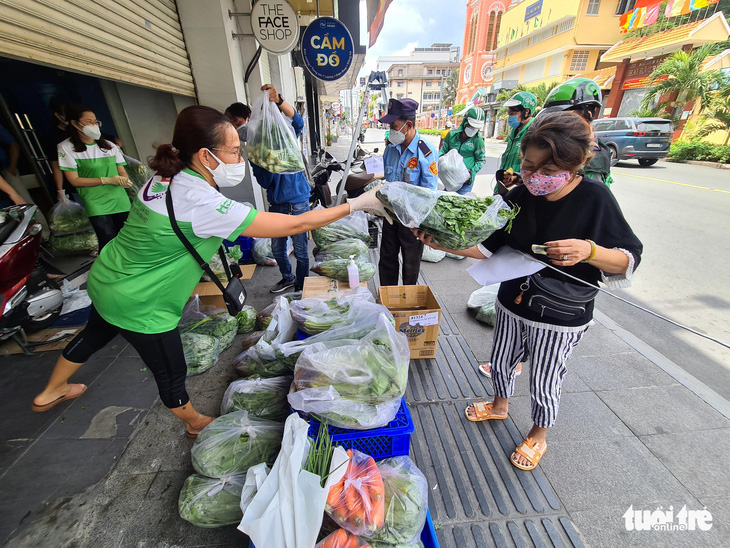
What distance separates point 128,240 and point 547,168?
199 centimetres

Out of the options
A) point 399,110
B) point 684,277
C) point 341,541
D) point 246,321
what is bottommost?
point 684,277

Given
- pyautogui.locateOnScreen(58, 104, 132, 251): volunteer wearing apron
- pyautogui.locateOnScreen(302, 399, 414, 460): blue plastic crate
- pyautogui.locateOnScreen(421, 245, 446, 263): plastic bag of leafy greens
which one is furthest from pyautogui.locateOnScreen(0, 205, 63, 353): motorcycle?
pyautogui.locateOnScreen(421, 245, 446, 263): plastic bag of leafy greens

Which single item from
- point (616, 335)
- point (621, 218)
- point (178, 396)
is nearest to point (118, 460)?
point (178, 396)

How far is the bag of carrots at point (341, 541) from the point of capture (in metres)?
1.29

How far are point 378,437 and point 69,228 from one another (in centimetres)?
442

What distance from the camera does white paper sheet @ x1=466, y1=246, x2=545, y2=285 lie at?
1.60m

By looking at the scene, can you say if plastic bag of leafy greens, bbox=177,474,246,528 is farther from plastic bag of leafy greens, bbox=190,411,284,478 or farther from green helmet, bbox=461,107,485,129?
green helmet, bbox=461,107,485,129

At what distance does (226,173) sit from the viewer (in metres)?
1.72

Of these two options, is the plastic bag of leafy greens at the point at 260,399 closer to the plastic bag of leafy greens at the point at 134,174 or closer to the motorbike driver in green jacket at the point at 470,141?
the plastic bag of leafy greens at the point at 134,174

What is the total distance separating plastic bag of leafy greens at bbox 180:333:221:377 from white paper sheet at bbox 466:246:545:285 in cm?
218

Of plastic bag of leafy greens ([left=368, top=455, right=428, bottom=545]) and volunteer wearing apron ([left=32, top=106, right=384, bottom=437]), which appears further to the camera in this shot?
volunteer wearing apron ([left=32, top=106, right=384, bottom=437])

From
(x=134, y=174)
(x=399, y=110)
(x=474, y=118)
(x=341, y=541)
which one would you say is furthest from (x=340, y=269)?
(x=474, y=118)

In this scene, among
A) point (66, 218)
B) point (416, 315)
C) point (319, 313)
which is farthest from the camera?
point (66, 218)

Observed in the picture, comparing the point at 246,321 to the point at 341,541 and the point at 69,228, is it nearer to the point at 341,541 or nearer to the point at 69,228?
the point at 341,541
